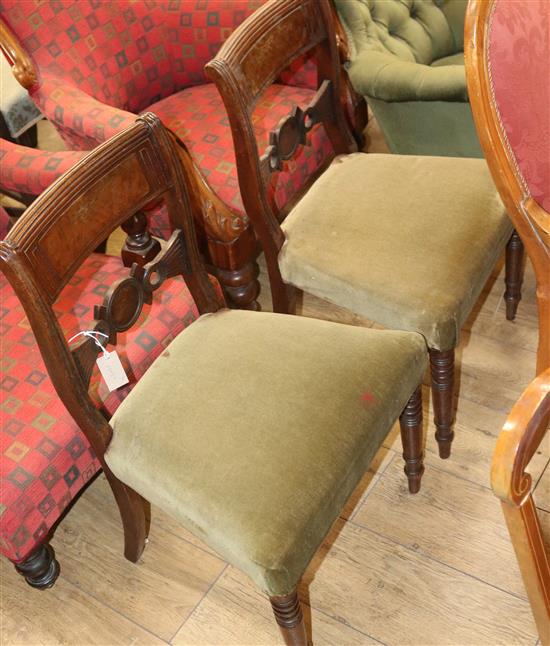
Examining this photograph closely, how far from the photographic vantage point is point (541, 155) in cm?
111

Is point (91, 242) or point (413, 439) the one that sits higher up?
point (91, 242)

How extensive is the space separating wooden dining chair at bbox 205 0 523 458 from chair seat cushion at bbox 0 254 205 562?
0.28 meters

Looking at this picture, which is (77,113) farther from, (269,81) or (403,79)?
(403,79)

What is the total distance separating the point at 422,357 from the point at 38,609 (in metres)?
0.91

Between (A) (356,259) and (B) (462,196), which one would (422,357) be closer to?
(A) (356,259)

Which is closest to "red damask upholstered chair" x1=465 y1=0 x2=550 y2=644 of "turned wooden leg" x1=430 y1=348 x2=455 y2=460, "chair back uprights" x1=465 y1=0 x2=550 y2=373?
"chair back uprights" x1=465 y1=0 x2=550 y2=373

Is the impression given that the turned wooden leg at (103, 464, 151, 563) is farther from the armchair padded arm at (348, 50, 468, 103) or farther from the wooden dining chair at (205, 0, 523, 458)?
the armchair padded arm at (348, 50, 468, 103)

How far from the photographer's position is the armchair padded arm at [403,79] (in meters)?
1.68

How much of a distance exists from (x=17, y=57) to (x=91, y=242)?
0.86 metres

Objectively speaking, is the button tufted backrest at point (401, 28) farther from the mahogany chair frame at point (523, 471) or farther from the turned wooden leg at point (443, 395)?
the mahogany chair frame at point (523, 471)

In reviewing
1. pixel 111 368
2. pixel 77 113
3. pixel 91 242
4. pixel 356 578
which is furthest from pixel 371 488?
pixel 77 113

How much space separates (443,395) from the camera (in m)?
1.50

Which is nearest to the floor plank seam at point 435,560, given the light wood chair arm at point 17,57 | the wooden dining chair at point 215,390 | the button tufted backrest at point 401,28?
the wooden dining chair at point 215,390

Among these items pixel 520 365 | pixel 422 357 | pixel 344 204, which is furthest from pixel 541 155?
pixel 520 365
